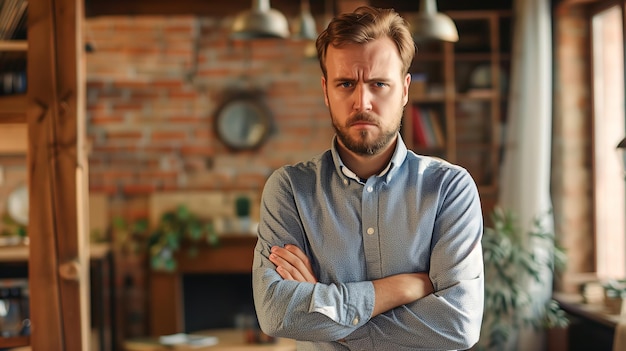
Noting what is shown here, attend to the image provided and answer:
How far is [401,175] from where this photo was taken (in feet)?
6.51

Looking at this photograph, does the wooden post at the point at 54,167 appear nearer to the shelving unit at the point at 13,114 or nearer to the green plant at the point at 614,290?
the shelving unit at the point at 13,114

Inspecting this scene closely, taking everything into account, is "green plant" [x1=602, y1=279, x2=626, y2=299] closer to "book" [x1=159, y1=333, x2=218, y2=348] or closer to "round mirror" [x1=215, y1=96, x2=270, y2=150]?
"book" [x1=159, y1=333, x2=218, y2=348]

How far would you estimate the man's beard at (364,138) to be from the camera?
1.85 meters

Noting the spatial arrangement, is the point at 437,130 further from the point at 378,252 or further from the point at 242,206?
the point at 378,252

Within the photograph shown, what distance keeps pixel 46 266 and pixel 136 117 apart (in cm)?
360

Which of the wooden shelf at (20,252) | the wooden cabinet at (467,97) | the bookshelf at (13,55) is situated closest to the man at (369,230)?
the bookshelf at (13,55)

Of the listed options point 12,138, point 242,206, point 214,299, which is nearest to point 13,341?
point 12,138

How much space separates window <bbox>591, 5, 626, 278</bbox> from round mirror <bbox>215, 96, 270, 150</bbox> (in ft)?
8.10

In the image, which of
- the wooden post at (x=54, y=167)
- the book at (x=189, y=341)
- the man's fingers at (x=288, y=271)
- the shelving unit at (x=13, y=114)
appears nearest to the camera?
the man's fingers at (x=288, y=271)

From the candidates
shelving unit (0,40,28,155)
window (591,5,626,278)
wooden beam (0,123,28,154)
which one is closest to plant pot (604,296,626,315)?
window (591,5,626,278)

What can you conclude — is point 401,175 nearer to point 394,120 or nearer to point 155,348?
point 394,120

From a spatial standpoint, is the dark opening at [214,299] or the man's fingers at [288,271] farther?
the dark opening at [214,299]

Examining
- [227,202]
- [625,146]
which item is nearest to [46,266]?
[625,146]

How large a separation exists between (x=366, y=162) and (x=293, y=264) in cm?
30
